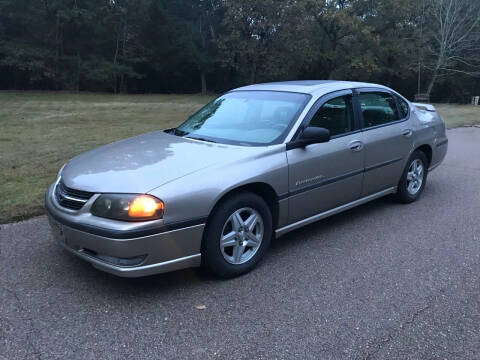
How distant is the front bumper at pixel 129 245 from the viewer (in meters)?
2.96

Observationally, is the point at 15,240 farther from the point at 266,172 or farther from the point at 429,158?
the point at 429,158

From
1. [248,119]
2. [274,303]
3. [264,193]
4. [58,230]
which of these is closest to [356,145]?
[248,119]

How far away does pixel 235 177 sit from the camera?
339 cm

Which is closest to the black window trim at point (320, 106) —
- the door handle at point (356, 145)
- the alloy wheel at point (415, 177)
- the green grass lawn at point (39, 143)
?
the door handle at point (356, 145)

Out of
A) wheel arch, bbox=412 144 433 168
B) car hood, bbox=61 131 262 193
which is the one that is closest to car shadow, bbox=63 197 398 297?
car hood, bbox=61 131 262 193

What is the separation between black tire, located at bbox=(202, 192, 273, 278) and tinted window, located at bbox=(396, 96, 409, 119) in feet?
8.58

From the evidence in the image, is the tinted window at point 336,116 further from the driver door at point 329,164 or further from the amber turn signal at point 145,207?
the amber turn signal at point 145,207

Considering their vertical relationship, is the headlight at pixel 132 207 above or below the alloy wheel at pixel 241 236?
above

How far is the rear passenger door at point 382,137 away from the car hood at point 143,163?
1566mm

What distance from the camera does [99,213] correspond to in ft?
10.1

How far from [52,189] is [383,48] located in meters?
37.3

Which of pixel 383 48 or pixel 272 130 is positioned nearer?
pixel 272 130

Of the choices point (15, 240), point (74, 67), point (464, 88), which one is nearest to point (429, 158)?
point (15, 240)

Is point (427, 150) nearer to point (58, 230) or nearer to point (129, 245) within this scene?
point (129, 245)
